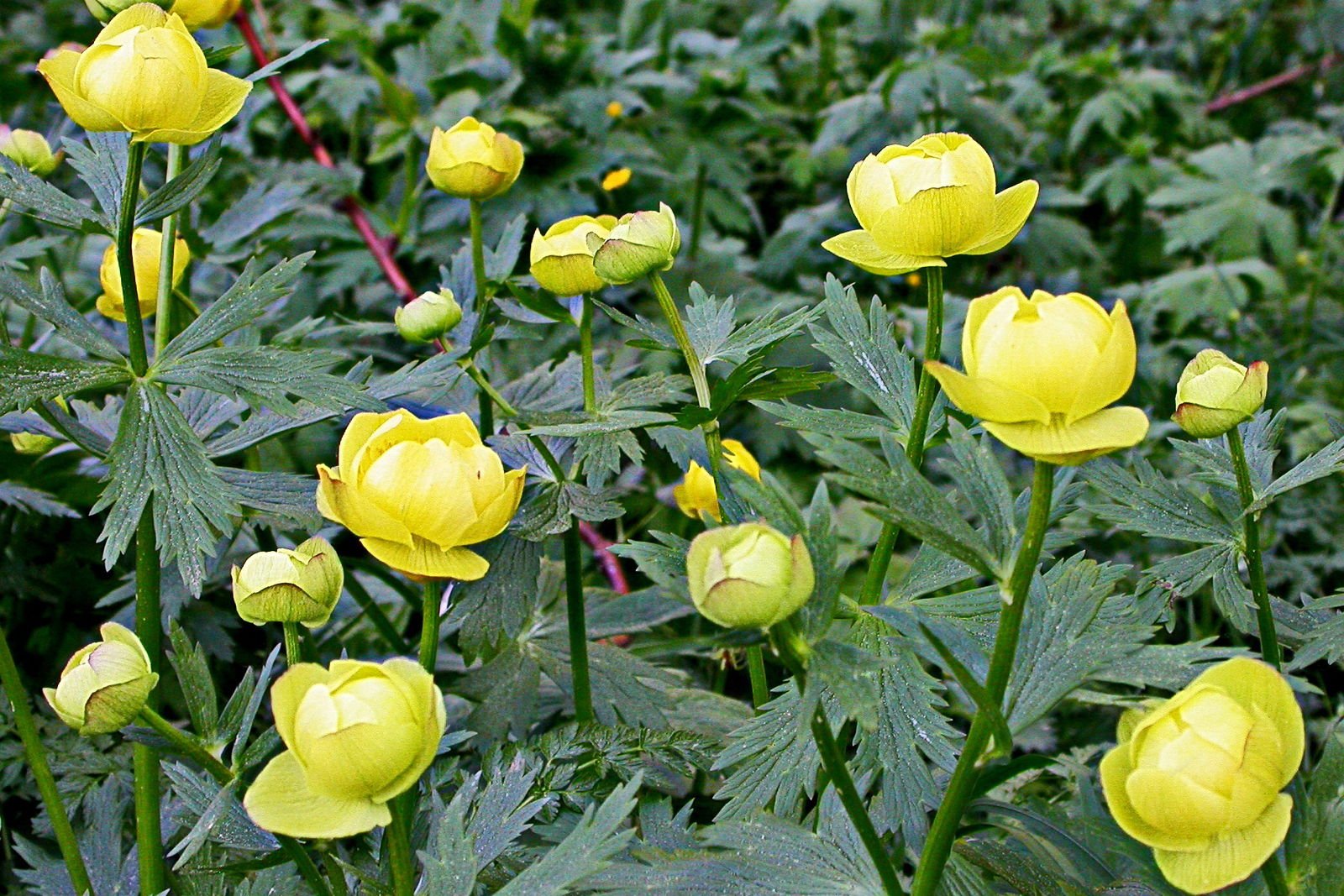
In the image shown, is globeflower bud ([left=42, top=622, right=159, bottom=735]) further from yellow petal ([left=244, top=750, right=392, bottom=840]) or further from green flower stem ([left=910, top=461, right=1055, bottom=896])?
green flower stem ([left=910, top=461, right=1055, bottom=896])

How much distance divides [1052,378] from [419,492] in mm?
355

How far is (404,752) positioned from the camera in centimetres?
59

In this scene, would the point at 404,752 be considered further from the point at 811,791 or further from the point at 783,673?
the point at 783,673

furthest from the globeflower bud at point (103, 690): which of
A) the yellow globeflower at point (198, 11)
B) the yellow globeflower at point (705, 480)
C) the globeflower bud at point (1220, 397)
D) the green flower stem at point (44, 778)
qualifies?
the globeflower bud at point (1220, 397)

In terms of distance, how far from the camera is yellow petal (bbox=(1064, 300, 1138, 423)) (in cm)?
55

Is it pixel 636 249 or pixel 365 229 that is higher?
pixel 636 249

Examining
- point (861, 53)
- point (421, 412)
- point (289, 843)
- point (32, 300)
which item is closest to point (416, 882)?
point (289, 843)

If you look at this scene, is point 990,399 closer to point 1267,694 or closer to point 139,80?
point 1267,694

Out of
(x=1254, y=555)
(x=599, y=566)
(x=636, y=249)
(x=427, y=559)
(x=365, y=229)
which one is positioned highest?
(x=636, y=249)

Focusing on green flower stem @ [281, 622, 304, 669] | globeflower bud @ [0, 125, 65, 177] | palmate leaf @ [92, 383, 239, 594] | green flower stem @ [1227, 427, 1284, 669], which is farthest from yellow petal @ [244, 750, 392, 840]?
globeflower bud @ [0, 125, 65, 177]

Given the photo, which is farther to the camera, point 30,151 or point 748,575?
point 30,151

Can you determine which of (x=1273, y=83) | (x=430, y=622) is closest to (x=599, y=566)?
(x=430, y=622)

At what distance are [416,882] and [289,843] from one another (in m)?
0.11

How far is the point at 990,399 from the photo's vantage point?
56 centimetres
